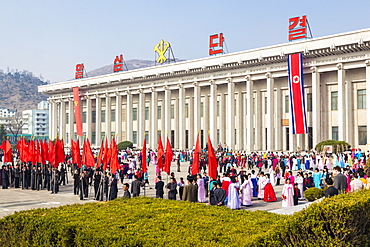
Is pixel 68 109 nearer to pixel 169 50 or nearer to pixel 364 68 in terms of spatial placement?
pixel 169 50

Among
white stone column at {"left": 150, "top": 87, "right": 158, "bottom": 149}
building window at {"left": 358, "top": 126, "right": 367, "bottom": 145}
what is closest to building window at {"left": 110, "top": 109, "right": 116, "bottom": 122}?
white stone column at {"left": 150, "top": 87, "right": 158, "bottom": 149}

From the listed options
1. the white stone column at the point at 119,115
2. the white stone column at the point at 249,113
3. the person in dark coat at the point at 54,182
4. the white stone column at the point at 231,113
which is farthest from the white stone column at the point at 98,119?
the person in dark coat at the point at 54,182

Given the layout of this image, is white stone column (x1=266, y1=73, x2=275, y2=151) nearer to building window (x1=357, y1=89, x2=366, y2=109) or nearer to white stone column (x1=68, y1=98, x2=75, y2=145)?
building window (x1=357, y1=89, x2=366, y2=109)

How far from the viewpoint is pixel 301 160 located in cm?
3444

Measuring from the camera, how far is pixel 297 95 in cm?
4262

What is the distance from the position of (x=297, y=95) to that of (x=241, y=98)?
11440mm

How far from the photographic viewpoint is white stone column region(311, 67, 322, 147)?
4447cm

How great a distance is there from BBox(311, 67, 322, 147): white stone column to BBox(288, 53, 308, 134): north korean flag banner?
8.94 ft

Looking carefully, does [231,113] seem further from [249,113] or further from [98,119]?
[98,119]

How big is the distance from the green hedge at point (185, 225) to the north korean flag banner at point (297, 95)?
35367 millimetres

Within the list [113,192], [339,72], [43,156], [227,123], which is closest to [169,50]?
[227,123]

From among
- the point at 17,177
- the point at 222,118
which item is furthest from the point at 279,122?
the point at 17,177

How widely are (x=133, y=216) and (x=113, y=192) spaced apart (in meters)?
11.7

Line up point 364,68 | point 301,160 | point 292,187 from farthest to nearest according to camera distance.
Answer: point 364,68, point 301,160, point 292,187
